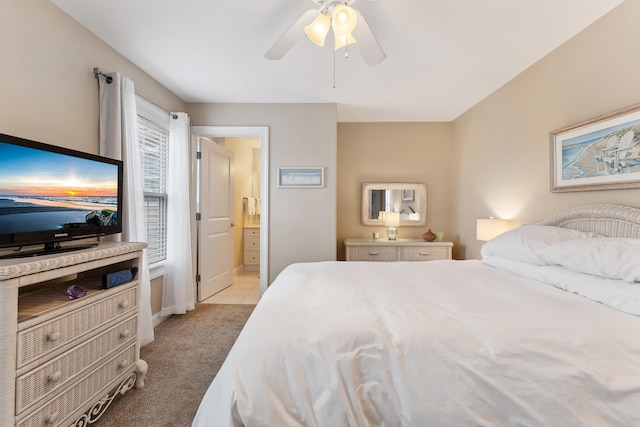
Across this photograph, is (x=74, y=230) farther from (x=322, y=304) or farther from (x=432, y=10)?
(x=432, y=10)

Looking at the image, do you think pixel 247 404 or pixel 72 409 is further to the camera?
pixel 72 409

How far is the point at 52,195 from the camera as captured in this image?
1.54 m

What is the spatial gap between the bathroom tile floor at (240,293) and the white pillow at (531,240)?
9.17ft

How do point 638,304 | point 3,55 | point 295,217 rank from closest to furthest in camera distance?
point 638,304
point 3,55
point 295,217

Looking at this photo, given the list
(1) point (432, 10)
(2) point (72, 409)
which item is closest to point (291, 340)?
(2) point (72, 409)

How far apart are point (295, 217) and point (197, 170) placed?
1360 millimetres

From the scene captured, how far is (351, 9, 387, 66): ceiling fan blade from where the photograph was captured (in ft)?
5.57

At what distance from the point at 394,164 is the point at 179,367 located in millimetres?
3583

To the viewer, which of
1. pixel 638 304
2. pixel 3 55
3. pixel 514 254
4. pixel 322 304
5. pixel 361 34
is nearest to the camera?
pixel 638 304

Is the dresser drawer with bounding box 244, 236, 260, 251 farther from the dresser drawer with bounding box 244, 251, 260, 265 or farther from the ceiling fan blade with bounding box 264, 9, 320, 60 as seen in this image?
the ceiling fan blade with bounding box 264, 9, 320, 60

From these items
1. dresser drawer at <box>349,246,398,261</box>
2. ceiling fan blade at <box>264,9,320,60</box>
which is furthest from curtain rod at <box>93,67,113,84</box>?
dresser drawer at <box>349,246,398,261</box>

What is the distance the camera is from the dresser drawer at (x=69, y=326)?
115cm

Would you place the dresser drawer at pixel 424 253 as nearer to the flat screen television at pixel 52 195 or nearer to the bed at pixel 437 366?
the bed at pixel 437 366

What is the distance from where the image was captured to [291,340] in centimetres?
102
